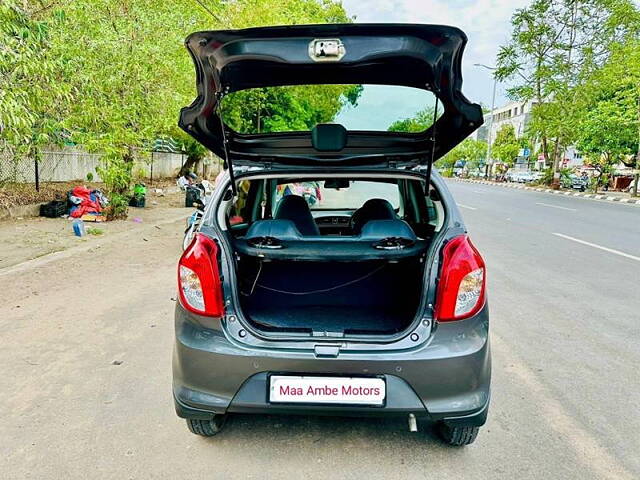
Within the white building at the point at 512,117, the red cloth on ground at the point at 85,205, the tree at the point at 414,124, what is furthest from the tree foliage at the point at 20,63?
the white building at the point at 512,117

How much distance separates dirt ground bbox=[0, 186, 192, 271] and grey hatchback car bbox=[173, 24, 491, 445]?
17.1 feet

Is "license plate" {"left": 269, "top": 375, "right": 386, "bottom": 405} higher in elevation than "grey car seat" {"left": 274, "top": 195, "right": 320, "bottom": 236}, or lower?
lower

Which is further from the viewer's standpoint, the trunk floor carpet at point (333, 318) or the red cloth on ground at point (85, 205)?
the red cloth on ground at point (85, 205)

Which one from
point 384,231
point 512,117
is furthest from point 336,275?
point 512,117

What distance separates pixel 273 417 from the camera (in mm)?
2807

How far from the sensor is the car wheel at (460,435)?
246 centimetres

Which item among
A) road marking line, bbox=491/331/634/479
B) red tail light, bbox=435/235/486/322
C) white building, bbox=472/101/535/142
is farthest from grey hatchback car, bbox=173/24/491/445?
white building, bbox=472/101/535/142

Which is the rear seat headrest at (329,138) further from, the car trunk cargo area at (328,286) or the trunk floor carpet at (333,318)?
the trunk floor carpet at (333,318)

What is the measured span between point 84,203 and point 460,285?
1071cm

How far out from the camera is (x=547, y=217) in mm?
13477

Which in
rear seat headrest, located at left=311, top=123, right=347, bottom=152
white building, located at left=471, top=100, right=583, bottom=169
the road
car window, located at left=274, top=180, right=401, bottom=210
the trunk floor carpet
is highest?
white building, located at left=471, top=100, right=583, bottom=169

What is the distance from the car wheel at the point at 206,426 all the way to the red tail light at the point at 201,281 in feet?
1.99

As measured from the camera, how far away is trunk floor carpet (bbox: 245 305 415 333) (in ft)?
8.54

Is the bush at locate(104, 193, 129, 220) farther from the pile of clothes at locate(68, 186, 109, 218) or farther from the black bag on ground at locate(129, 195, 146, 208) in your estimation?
the black bag on ground at locate(129, 195, 146, 208)
